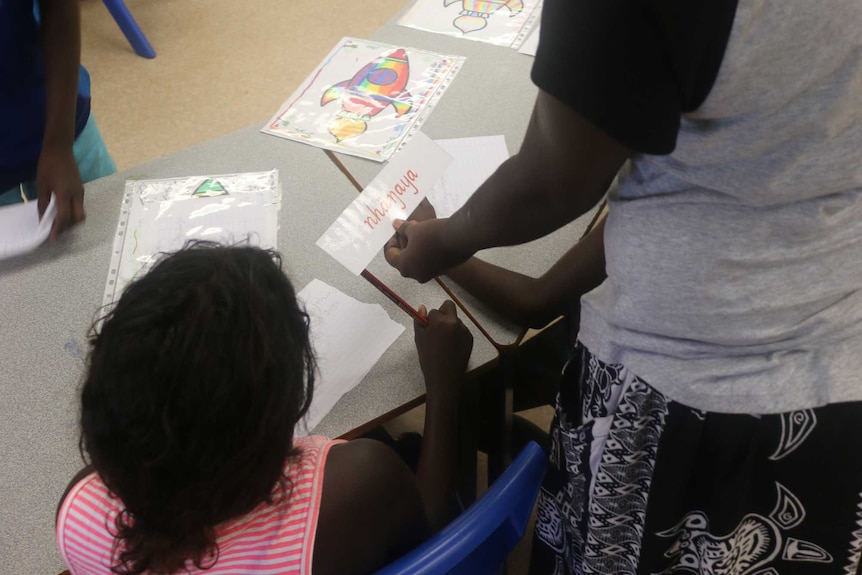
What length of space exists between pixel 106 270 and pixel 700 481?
0.85 metres

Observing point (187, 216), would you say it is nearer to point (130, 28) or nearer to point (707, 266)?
point (707, 266)

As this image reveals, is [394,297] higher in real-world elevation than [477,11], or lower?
lower

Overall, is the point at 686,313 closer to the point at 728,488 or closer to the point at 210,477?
the point at 728,488

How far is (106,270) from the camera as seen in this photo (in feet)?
3.14

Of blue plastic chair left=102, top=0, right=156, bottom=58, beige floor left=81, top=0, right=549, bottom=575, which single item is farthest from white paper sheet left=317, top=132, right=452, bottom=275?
blue plastic chair left=102, top=0, right=156, bottom=58

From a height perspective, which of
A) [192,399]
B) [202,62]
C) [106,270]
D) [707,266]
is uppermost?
[707,266]

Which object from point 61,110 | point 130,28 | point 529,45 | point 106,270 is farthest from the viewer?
point 130,28

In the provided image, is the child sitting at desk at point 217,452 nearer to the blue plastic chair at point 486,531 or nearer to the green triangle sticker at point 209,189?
the blue plastic chair at point 486,531

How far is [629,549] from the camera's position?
73 centimetres

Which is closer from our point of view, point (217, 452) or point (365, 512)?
point (217, 452)

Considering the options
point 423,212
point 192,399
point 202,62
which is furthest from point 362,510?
point 202,62

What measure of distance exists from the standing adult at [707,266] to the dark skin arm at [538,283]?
16 cm

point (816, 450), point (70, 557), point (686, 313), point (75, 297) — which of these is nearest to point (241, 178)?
point (75, 297)

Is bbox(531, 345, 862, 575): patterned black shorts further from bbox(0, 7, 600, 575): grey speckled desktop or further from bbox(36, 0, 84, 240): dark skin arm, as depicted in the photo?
Result: bbox(36, 0, 84, 240): dark skin arm
